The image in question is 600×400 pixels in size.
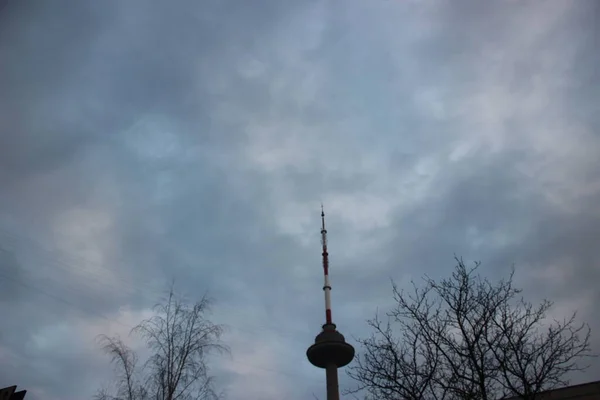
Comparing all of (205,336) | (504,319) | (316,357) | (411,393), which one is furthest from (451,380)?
(316,357)

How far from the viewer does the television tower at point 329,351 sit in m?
49.1

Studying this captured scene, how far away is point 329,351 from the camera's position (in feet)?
163

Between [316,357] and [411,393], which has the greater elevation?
[316,357]

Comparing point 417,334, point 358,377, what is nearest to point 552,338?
point 417,334

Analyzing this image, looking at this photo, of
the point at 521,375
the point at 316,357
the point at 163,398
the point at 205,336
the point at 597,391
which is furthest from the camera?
the point at 316,357

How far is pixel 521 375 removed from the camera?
43.7 ft

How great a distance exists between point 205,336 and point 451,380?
43.1 feet

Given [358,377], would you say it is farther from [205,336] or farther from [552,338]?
[205,336]

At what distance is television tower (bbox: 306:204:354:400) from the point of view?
49.1 metres

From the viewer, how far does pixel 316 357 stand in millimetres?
51094

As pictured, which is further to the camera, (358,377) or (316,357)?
(316,357)

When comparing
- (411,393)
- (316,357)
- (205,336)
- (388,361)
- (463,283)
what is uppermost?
(316,357)

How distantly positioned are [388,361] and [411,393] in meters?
1.36

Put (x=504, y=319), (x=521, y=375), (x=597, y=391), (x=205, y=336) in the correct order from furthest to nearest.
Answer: (x=205, y=336), (x=597, y=391), (x=504, y=319), (x=521, y=375)
